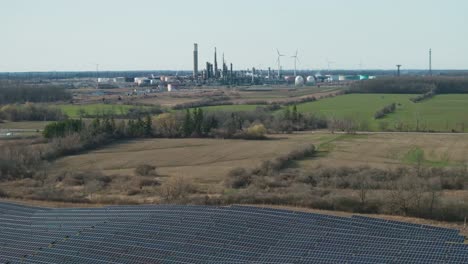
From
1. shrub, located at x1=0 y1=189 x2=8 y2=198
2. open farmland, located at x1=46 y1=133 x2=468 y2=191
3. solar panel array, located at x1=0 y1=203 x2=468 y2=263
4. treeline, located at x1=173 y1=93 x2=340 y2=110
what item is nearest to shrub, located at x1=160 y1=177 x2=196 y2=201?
open farmland, located at x1=46 y1=133 x2=468 y2=191

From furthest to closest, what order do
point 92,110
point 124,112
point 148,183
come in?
point 92,110 → point 124,112 → point 148,183

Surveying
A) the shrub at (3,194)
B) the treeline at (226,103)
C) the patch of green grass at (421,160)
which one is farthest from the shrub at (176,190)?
the treeline at (226,103)

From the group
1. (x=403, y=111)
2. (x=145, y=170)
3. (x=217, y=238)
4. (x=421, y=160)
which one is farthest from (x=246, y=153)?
(x=403, y=111)

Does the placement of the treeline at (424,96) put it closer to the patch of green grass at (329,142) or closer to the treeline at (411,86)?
the treeline at (411,86)

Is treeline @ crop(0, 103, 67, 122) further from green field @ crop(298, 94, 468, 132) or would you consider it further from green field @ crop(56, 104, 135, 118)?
green field @ crop(298, 94, 468, 132)

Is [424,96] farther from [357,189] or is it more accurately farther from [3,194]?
[3,194]
